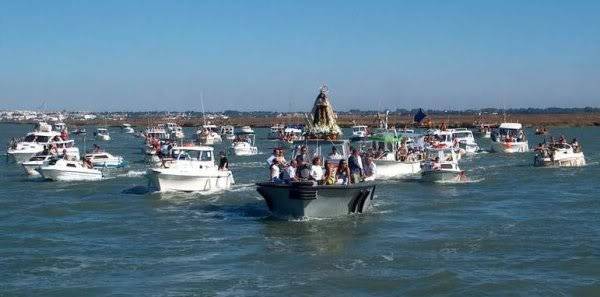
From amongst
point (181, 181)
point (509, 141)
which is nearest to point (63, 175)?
point (181, 181)

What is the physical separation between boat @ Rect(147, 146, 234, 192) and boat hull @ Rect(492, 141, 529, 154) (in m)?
38.3

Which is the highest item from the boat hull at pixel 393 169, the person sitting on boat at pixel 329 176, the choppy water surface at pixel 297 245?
the person sitting on boat at pixel 329 176

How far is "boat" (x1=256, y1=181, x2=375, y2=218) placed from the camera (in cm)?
2570

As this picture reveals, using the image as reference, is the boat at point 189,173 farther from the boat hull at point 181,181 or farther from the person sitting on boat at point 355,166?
the person sitting on boat at point 355,166

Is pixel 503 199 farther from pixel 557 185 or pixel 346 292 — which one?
pixel 346 292

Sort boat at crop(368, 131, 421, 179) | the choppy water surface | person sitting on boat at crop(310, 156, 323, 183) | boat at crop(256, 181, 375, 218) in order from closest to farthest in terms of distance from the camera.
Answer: the choppy water surface
boat at crop(256, 181, 375, 218)
person sitting on boat at crop(310, 156, 323, 183)
boat at crop(368, 131, 421, 179)

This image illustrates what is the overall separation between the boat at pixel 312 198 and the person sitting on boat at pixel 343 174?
1.21 ft

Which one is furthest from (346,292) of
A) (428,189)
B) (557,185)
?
(557,185)

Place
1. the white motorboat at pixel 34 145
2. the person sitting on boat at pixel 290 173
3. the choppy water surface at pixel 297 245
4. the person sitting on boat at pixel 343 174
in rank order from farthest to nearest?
the white motorboat at pixel 34 145 → the person sitting on boat at pixel 343 174 → the person sitting on boat at pixel 290 173 → the choppy water surface at pixel 297 245

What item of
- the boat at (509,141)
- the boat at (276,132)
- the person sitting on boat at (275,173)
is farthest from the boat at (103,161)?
the boat at (276,132)

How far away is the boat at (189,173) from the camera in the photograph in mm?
35938

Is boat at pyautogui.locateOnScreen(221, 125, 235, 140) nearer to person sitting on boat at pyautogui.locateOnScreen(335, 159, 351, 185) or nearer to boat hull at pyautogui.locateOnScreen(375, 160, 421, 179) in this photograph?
boat hull at pyautogui.locateOnScreen(375, 160, 421, 179)

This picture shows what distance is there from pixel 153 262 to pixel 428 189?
1985 cm

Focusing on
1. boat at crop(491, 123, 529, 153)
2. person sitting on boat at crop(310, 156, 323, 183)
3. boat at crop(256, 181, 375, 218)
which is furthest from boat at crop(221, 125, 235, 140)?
person sitting on boat at crop(310, 156, 323, 183)
